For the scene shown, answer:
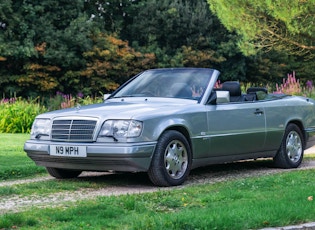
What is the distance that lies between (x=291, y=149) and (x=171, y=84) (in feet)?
8.20

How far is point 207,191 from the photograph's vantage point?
8.29 meters

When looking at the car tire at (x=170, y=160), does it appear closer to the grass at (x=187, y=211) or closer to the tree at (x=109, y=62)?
the grass at (x=187, y=211)

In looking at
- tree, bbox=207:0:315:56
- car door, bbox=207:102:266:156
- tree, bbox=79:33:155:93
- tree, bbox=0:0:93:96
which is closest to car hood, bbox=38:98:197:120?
car door, bbox=207:102:266:156

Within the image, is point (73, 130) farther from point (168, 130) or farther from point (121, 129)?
point (168, 130)

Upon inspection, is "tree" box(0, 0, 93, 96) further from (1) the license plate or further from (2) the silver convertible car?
(1) the license plate

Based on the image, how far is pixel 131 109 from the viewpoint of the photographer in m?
8.94

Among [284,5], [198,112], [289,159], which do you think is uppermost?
[284,5]

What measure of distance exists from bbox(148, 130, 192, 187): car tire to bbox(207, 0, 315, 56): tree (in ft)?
54.1

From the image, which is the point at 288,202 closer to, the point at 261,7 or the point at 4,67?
the point at 261,7

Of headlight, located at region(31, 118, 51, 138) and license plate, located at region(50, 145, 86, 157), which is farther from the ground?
headlight, located at region(31, 118, 51, 138)

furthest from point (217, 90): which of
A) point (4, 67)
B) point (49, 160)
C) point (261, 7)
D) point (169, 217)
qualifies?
point (4, 67)

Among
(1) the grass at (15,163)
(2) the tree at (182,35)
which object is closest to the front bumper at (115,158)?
(1) the grass at (15,163)

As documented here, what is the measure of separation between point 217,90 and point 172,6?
33.9 m

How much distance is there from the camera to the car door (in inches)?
384
